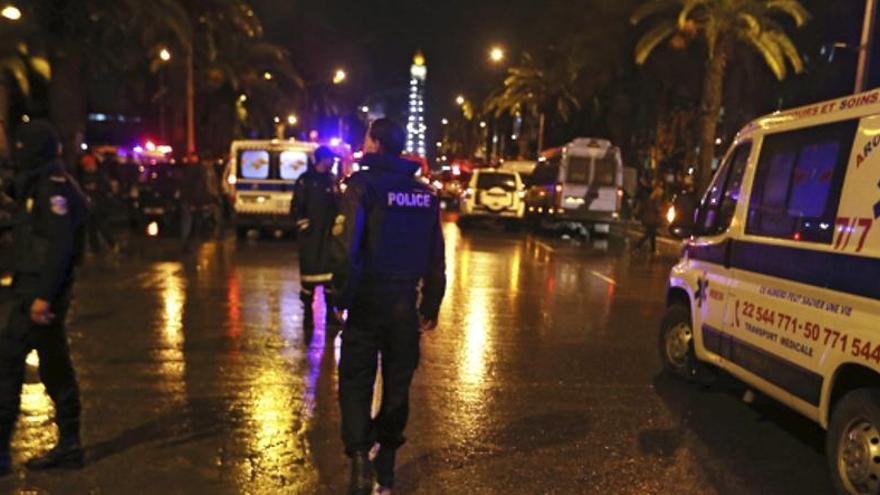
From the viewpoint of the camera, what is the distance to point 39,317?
15.7 ft

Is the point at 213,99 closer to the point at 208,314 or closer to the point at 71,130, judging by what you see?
the point at 71,130

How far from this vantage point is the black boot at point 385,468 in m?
4.76

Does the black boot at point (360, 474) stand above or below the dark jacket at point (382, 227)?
below

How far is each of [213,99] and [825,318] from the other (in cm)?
4117

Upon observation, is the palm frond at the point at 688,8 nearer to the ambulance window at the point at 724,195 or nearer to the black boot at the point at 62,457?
the ambulance window at the point at 724,195

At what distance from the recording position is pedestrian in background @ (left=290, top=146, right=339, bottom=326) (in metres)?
9.05

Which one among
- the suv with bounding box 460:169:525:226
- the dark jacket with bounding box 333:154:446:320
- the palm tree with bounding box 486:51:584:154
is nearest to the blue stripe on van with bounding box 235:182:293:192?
the suv with bounding box 460:169:525:226

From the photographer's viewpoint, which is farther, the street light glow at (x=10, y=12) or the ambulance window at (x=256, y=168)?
the street light glow at (x=10, y=12)

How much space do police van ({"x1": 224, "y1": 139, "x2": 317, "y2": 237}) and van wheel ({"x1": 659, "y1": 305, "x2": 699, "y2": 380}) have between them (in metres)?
13.5

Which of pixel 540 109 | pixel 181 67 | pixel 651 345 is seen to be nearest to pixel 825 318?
pixel 651 345

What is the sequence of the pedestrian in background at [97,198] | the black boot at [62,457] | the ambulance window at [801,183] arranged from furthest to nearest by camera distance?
the pedestrian in background at [97,198], the ambulance window at [801,183], the black boot at [62,457]

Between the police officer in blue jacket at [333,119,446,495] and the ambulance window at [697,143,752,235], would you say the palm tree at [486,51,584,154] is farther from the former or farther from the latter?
the police officer in blue jacket at [333,119,446,495]

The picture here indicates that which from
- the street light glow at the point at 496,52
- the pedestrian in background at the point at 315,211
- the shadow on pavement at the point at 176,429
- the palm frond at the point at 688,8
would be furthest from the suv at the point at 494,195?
the street light glow at the point at 496,52

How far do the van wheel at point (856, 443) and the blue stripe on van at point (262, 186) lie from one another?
644 inches
